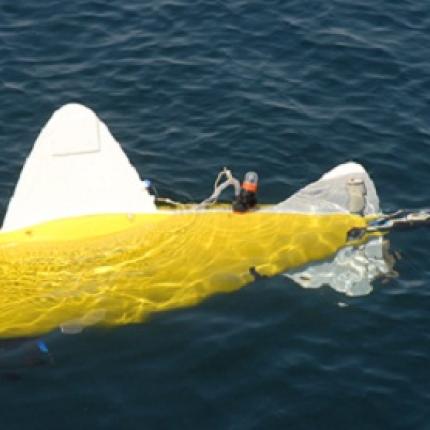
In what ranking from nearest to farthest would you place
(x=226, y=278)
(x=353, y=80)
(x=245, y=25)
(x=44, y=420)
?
(x=44, y=420), (x=226, y=278), (x=353, y=80), (x=245, y=25)

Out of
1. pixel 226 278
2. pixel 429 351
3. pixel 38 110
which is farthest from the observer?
pixel 38 110

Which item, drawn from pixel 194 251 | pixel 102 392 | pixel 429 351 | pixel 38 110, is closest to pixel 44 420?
pixel 102 392

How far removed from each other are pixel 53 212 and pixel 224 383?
183 inches

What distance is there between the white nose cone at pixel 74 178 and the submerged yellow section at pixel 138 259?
1.18 ft

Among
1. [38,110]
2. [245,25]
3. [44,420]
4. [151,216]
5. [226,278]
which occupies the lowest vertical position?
[44,420]

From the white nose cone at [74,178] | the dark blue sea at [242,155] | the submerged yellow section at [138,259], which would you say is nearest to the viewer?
the dark blue sea at [242,155]

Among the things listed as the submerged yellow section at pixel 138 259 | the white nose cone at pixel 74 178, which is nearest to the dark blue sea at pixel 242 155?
the submerged yellow section at pixel 138 259

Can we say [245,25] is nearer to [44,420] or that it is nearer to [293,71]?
[293,71]

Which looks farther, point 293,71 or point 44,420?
point 293,71

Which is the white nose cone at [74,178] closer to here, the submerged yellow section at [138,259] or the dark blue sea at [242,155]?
the submerged yellow section at [138,259]

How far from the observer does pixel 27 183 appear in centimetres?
1633

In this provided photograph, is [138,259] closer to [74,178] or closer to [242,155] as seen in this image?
[74,178]

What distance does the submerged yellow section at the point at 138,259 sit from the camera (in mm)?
14734

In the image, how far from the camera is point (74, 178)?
16.3 meters
